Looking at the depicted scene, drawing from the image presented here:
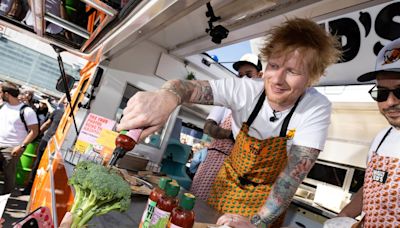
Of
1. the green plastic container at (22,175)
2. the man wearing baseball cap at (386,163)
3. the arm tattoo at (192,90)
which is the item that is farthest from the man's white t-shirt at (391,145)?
the green plastic container at (22,175)

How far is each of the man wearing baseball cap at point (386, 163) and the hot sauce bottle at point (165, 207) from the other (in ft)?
3.99

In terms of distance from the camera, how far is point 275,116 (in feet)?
4.76

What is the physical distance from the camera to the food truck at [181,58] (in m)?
1.79

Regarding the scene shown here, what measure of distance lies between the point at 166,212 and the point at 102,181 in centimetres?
22

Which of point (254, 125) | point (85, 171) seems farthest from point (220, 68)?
point (85, 171)

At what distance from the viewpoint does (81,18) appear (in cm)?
271

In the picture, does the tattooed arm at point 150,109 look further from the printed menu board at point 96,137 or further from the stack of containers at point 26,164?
the stack of containers at point 26,164

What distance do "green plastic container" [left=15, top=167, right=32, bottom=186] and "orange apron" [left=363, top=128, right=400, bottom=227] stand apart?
19.3 feet

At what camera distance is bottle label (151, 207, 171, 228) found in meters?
0.86

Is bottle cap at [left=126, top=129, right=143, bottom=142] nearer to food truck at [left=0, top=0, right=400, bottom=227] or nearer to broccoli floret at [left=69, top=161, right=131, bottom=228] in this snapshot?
broccoli floret at [left=69, top=161, right=131, bottom=228]

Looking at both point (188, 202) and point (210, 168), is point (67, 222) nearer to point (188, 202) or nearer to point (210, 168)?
point (188, 202)

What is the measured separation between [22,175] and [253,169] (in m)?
5.59

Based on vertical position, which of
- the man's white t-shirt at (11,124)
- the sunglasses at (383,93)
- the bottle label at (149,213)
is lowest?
the man's white t-shirt at (11,124)

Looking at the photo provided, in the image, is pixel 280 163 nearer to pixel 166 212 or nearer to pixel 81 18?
pixel 166 212
